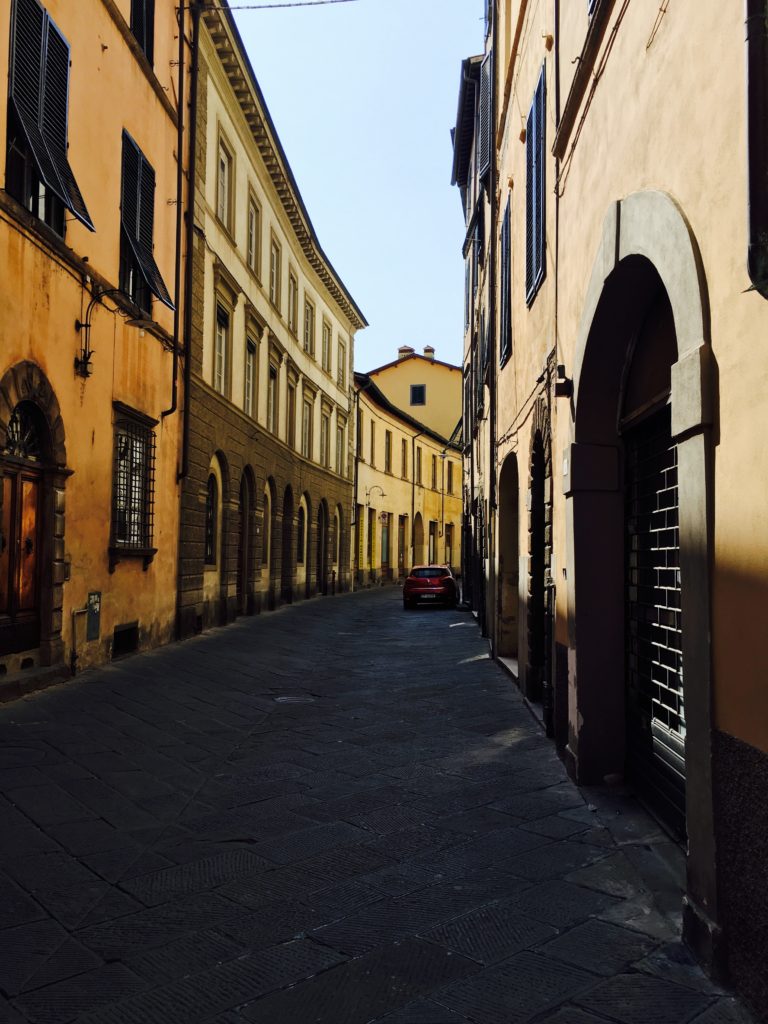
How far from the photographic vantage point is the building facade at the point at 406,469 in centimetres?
→ 3578

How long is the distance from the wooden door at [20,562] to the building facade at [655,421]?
15.5 ft

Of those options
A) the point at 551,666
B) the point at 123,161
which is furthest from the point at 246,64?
the point at 551,666

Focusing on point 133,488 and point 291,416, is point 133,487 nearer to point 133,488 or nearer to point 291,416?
point 133,488

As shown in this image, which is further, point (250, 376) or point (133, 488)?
point (250, 376)

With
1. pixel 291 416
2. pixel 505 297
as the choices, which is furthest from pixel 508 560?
pixel 291 416

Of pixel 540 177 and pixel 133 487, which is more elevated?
pixel 540 177

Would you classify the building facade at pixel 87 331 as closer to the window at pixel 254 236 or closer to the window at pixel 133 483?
the window at pixel 133 483

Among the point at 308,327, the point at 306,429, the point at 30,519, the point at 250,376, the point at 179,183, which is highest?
the point at 308,327

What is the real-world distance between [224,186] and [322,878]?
15.6 m

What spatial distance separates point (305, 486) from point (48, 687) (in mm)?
17179

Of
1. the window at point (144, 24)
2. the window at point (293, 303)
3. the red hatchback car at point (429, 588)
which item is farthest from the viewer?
the window at point (293, 303)

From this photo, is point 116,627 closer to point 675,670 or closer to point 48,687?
point 48,687

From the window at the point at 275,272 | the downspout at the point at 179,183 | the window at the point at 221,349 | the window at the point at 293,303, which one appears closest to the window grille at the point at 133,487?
the downspout at the point at 179,183

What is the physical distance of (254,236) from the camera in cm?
1988
